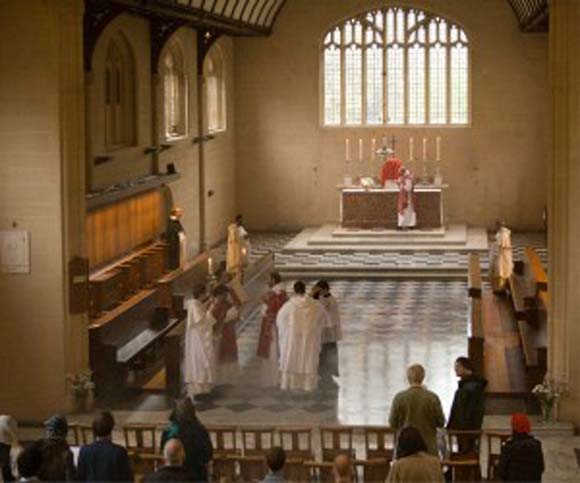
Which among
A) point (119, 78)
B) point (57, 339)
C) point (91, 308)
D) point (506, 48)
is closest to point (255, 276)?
point (119, 78)

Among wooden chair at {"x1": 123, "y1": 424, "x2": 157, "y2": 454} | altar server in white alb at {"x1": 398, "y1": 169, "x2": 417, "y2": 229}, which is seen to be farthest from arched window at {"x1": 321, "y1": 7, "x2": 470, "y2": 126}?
wooden chair at {"x1": 123, "y1": 424, "x2": 157, "y2": 454}

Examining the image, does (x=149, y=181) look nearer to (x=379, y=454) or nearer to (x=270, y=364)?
(x=270, y=364)

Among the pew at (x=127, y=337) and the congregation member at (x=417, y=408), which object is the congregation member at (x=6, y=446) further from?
the pew at (x=127, y=337)

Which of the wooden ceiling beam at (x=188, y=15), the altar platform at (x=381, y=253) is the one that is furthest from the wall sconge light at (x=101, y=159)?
the altar platform at (x=381, y=253)

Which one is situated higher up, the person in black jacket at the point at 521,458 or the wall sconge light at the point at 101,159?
the wall sconge light at the point at 101,159

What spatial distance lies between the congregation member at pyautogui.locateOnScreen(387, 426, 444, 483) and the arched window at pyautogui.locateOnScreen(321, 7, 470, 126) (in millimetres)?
25776

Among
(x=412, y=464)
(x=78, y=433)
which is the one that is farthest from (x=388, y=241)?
(x=412, y=464)

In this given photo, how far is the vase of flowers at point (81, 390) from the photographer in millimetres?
16312

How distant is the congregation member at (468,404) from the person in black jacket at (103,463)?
3.75 meters

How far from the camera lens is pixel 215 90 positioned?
32750 millimetres

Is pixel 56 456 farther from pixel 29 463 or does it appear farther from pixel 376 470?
pixel 376 470

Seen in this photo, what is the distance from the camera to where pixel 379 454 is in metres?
11.9

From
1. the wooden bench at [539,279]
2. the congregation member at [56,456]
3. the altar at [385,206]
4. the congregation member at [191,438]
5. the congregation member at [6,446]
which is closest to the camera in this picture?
the congregation member at [56,456]

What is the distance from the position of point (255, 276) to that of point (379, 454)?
13.3 m
